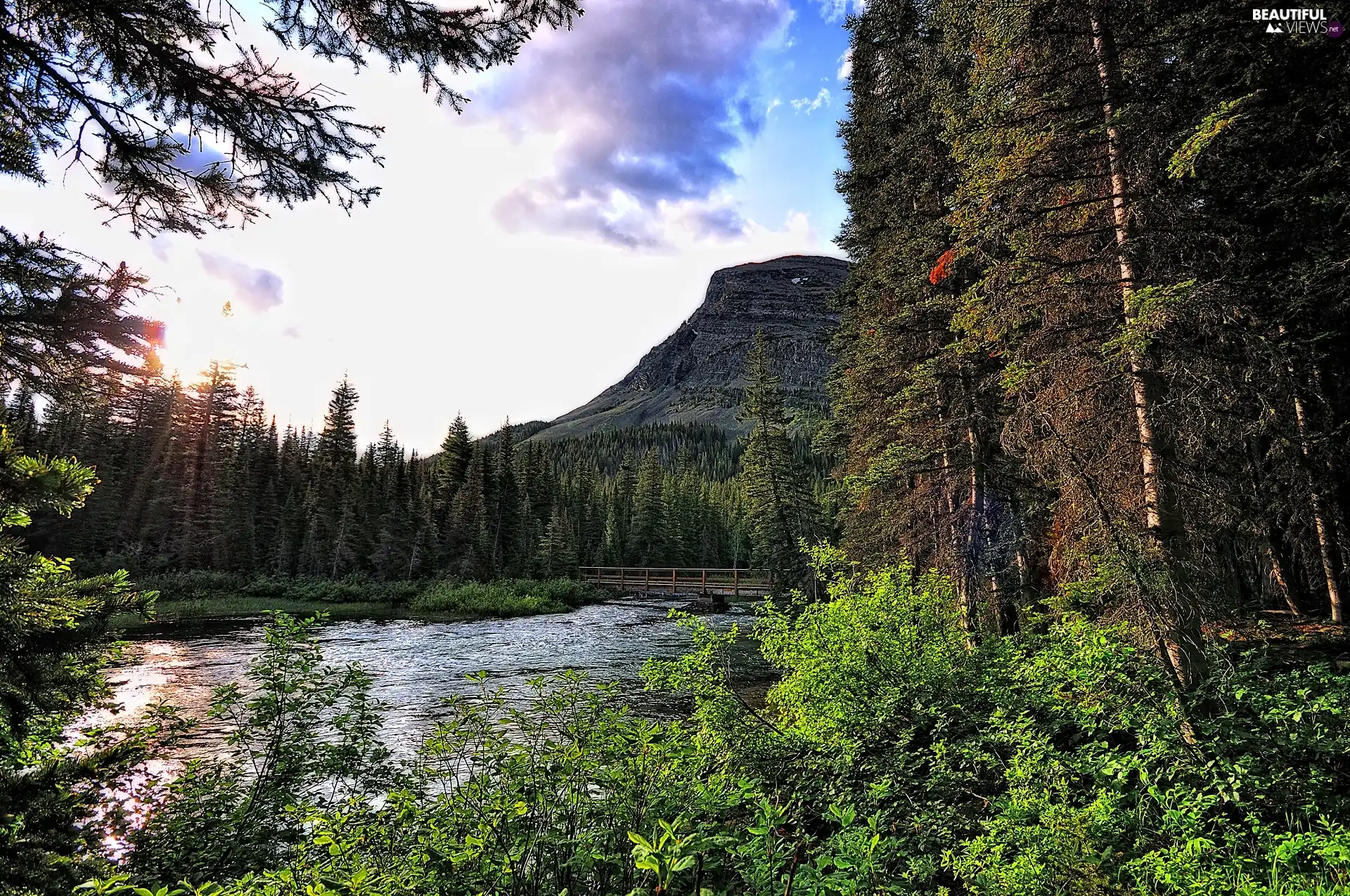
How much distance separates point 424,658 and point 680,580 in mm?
31152

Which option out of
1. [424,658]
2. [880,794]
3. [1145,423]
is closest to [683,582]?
[424,658]

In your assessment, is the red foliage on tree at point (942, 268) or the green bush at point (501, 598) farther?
the green bush at point (501, 598)

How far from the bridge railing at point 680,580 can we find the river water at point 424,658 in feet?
40.2

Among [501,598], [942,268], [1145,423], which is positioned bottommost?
[501,598]

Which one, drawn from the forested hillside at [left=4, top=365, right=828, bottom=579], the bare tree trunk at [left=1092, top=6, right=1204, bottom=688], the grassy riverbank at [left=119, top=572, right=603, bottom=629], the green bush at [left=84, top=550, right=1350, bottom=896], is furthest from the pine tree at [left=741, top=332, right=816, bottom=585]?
the green bush at [left=84, top=550, right=1350, bottom=896]

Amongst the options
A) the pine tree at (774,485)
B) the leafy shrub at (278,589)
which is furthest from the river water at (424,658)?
the leafy shrub at (278,589)

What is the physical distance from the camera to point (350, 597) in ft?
126

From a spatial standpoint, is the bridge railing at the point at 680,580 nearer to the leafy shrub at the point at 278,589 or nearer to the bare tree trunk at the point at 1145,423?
the leafy shrub at the point at 278,589

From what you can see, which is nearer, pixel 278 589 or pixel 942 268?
pixel 942 268

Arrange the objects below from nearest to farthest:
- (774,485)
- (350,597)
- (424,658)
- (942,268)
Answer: (942,268), (424,658), (774,485), (350,597)

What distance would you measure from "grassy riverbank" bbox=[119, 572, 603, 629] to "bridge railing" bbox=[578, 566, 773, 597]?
9544mm

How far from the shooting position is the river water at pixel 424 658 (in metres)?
12.7

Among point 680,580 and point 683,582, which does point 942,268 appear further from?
point 680,580

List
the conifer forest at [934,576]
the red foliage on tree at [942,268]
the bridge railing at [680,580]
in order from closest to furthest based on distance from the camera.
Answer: the conifer forest at [934,576] → the red foliage on tree at [942,268] → the bridge railing at [680,580]
